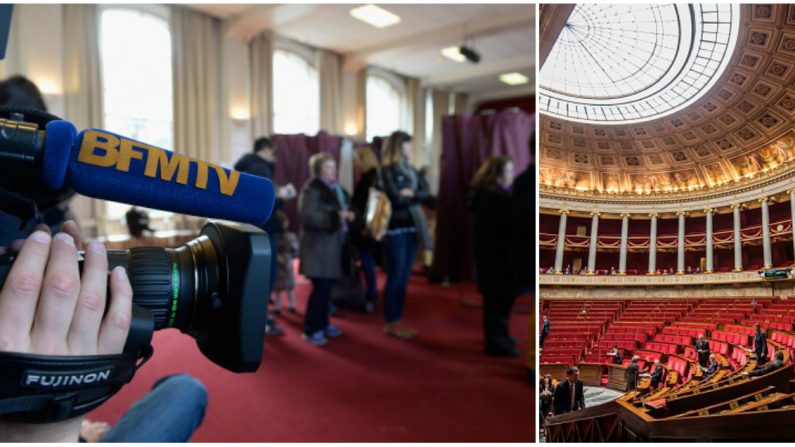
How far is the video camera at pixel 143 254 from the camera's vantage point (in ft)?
1.25

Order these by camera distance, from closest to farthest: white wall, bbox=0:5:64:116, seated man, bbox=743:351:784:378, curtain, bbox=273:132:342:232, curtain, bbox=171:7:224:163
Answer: seated man, bbox=743:351:784:378 < white wall, bbox=0:5:64:116 < curtain, bbox=273:132:342:232 < curtain, bbox=171:7:224:163

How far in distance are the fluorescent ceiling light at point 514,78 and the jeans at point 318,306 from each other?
584 centimetres

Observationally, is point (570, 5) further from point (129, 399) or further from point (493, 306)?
point (129, 399)

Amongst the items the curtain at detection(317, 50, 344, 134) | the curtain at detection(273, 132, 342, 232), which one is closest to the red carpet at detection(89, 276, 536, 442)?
the curtain at detection(273, 132, 342, 232)

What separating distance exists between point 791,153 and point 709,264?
0.17 m

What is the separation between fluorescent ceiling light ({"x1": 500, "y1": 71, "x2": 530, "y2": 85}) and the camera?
737 centimetres

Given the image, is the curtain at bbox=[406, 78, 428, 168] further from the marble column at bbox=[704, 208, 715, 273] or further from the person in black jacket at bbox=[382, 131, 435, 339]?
the marble column at bbox=[704, 208, 715, 273]

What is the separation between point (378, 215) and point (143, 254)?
1826mm

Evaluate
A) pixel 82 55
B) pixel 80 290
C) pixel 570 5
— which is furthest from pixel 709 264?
pixel 82 55

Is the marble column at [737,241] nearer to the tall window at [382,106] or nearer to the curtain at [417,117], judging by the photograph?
the tall window at [382,106]

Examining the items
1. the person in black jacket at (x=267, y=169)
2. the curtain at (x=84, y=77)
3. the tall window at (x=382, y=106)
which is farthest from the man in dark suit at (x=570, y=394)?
the tall window at (x=382, y=106)

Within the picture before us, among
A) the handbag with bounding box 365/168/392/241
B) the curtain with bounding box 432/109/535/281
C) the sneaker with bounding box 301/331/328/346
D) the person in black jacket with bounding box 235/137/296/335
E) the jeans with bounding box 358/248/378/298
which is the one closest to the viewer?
the person in black jacket with bounding box 235/137/296/335

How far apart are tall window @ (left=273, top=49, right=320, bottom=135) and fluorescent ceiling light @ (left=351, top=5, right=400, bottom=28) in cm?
144

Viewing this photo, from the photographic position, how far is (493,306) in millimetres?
2199
